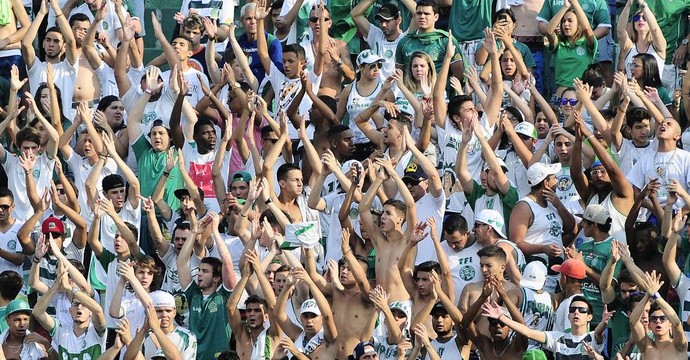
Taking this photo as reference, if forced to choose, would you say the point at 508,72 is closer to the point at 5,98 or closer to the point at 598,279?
the point at 598,279

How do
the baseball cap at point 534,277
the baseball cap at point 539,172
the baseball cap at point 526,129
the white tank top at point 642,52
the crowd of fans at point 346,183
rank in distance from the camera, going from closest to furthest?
the baseball cap at point 534,277 → the crowd of fans at point 346,183 → the baseball cap at point 539,172 → the baseball cap at point 526,129 → the white tank top at point 642,52

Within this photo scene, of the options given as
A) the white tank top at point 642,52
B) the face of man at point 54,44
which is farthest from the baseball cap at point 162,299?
the white tank top at point 642,52

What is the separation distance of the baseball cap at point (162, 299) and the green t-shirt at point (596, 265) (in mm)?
3717

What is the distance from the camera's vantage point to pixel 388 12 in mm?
23062

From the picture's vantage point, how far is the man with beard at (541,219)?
19656 millimetres

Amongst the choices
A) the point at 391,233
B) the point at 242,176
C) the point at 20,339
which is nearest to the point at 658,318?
the point at 391,233

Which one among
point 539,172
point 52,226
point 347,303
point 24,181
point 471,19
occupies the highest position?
point 539,172

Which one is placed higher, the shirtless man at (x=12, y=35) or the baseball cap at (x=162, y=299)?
the baseball cap at (x=162, y=299)

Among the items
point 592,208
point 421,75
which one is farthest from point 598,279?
point 421,75

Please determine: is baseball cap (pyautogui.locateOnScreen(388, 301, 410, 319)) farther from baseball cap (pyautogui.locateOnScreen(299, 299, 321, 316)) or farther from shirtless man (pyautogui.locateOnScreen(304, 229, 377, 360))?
baseball cap (pyautogui.locateOnScreen(299, 299, 321, 316))

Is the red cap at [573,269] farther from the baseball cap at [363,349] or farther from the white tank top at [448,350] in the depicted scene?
the baseball cap at [363,349]

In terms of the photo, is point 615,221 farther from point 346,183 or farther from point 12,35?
point 12,35

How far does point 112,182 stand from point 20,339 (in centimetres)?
193

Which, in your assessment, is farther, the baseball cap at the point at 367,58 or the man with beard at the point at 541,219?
the baseball cap at the point at 367,58
